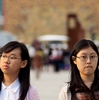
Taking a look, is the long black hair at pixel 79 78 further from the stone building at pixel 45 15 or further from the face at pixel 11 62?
the stone building at pixel 45 15

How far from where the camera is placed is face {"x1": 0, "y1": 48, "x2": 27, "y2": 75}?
5156mm

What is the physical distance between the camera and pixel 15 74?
5246mm

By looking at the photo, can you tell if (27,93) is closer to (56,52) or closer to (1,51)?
(1,51)

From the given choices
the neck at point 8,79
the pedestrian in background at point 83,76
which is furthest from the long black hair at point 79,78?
the neck at point 8,79

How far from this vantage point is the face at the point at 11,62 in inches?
203

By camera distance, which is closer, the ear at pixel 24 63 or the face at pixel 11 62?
the face at pixel 11 62

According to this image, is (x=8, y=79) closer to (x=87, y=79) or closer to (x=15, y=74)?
(x=15, y=74)

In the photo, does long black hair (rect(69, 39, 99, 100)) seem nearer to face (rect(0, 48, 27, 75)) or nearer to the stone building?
face (rect(0, 48, 27, 75))

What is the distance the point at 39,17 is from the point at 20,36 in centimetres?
200

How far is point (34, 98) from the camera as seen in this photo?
5.09 metres

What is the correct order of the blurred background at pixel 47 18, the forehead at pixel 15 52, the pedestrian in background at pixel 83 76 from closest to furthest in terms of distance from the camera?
the pedestrian in background at pixel 83 76 < the forehead at pixel 15 52 < the blurred background at pixel 47 18

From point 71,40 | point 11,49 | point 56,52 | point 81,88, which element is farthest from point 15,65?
point 71,40

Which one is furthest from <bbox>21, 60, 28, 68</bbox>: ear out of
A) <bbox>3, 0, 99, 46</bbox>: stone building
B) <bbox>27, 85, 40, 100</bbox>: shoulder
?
<bbox>3, 0, 99, 46</bbox>: stone building

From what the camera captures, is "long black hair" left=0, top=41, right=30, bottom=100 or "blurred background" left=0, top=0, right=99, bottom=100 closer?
"long black hair" left=0, top=41, right=30, bottom=100
